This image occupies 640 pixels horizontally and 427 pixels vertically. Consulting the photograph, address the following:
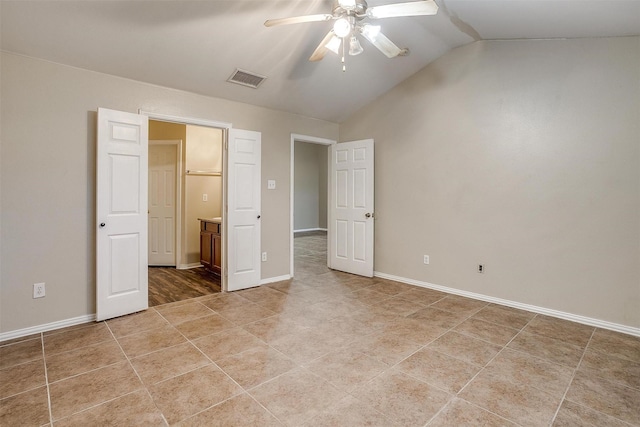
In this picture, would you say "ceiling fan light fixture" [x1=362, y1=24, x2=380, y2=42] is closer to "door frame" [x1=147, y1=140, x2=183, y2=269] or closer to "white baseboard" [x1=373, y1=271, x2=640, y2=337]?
"white baseboard" [x1=373, y1=271, x2=640, y2=337]

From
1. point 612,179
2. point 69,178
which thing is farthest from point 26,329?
point 612,179

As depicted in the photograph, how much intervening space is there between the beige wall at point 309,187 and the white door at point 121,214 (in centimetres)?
701

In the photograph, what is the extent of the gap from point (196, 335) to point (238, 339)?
39cm

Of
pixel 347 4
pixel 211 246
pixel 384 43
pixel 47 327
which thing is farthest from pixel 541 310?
pixel 47 327

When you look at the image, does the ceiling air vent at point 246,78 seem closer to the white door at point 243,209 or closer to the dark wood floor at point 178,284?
the white door at point 243,209

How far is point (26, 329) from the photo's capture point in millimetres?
2832

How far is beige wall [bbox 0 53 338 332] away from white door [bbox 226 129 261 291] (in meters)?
1.05

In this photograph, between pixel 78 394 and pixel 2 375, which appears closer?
pixel 78 394

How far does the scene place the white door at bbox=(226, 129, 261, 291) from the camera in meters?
4.07

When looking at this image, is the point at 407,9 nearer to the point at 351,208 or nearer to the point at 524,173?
the point at 524,173

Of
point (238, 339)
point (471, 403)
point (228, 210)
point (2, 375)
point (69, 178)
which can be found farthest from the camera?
point (228, 210)

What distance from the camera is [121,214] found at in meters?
3.21

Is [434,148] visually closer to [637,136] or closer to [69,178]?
[637,136]

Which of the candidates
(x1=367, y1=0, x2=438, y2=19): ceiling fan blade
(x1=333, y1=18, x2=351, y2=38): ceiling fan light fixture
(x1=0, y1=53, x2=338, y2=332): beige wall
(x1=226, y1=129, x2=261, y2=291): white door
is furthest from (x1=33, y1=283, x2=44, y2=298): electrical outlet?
(x1=367, y1=0, x2=438, y2=19): ceiling fan blade
